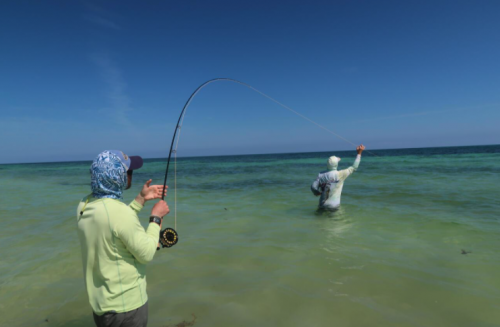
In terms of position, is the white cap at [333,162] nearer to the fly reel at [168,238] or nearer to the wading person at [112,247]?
the fly reel at [168,238]

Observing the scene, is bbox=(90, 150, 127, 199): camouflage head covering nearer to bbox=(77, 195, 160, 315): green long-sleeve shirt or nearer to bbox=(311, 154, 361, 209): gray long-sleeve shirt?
bbox=(77, 195, 160, 315): green long-sleeve shirt

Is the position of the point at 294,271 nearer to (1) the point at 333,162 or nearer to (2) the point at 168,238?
(2) the point at 168,238

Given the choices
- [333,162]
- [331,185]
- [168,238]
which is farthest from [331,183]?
[168,238]

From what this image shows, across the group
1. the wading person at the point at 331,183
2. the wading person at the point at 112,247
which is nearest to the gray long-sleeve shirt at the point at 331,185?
the wading person at the point at 331,183

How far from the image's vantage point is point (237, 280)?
14.2 ft

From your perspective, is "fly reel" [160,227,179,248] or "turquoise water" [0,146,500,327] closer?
"fly reel" [160,227,179,248]

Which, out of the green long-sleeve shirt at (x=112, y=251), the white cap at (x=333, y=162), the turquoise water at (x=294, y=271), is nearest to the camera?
the green long-sleeve shirt at (x=112, y=251)

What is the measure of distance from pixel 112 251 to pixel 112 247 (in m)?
0.03

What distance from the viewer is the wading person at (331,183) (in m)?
7.63

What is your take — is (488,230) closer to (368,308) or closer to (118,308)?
(368,308)

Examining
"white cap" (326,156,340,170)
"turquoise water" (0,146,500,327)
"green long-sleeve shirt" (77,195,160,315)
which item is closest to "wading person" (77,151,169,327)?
"green long-sleeve shirt" (77,195,160,315)

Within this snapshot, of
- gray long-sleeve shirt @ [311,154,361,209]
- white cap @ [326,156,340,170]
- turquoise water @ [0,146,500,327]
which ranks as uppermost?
white cap @ [326,156,340,170]

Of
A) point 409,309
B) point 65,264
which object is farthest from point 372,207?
point 65,264

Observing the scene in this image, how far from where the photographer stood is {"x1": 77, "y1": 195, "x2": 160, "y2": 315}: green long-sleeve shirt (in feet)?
6.03
